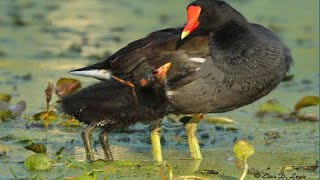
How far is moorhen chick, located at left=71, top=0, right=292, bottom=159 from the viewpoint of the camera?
6172 mm

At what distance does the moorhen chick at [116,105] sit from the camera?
5.76 m

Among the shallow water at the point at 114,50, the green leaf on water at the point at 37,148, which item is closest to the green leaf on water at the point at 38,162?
the shallow water at the point at 114,50

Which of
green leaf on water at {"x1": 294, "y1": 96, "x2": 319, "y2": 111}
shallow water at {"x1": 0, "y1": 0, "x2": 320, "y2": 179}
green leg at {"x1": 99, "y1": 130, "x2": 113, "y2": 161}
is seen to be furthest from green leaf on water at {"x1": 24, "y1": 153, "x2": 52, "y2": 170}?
green leaf on water at {"x1": 294, "y1": 96, "x2": 319, "y2": 111}

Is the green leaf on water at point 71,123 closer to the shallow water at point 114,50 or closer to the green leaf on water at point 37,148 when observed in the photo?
the shallow water at point 114,50

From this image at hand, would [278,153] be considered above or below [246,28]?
below

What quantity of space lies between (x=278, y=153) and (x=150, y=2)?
337 inches

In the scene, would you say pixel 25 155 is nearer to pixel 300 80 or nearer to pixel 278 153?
pixel 278 153

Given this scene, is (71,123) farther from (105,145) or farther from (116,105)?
(116,105)

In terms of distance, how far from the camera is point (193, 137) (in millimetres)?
6711

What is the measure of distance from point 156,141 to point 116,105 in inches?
20.7

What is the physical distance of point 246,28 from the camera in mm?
6453

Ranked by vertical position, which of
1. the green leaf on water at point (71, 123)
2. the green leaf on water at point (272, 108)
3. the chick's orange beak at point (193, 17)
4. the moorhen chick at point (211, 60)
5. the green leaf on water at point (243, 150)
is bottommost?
the green leaf on water at point (272, 108)

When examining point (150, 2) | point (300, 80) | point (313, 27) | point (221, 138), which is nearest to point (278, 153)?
point (221, 138)

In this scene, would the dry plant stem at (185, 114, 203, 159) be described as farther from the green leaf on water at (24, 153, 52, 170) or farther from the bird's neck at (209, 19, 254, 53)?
the green leaf on water at (24, 153, 52, 170)
